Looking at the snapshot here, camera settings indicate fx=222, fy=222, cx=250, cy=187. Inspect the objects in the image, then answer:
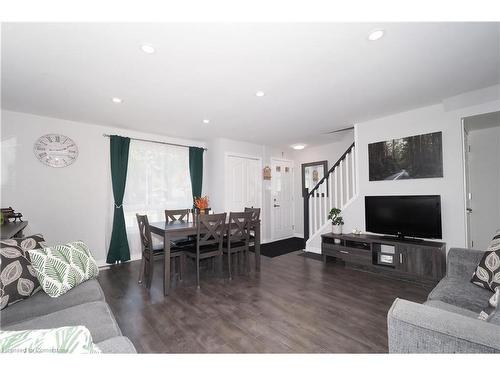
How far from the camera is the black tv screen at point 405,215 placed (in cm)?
297

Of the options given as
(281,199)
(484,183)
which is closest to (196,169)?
(281,199)

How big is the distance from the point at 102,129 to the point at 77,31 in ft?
8.43

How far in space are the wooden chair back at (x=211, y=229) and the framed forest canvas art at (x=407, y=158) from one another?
2.58 metres

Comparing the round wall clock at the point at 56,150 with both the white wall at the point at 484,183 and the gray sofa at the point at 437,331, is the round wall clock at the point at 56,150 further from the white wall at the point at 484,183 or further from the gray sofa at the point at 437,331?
the white wall at the point at 484,183

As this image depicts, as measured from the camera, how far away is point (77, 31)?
5.24 ft

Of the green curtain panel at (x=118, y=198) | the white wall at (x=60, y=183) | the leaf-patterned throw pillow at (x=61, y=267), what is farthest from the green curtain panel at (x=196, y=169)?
the leaf-patterned throw pillow at (x=61, y=267)

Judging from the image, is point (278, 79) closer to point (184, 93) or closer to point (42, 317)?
point (184, 93)

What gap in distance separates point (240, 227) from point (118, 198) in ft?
7.35

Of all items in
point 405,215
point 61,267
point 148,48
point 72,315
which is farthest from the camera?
point 405,215

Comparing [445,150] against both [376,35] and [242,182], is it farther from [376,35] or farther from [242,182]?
[242,182]

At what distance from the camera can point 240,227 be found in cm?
324

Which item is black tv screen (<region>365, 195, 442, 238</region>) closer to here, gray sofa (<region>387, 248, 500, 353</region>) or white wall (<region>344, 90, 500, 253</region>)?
white wall (<region>344, 90, 500, 253</region>)

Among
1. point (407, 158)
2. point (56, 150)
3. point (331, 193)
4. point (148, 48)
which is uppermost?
point (148, 48)

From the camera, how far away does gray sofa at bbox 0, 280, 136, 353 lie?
112 cm
